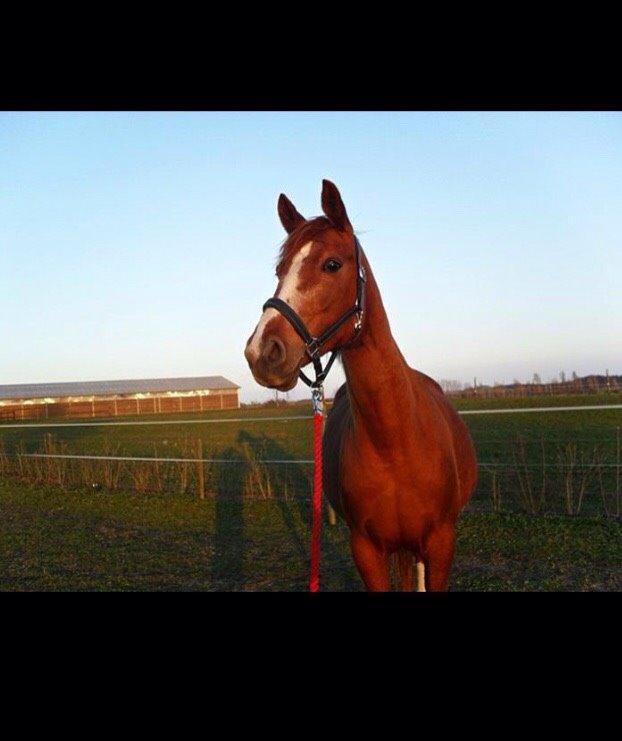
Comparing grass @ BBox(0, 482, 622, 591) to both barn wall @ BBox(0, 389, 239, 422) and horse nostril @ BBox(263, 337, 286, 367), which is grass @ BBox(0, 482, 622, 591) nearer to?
horse nostril @ BBox(263, 337, 286, 367)

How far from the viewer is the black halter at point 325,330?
2.25m

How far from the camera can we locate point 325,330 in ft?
7.95

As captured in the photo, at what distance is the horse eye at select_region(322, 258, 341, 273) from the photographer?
95.2 inches

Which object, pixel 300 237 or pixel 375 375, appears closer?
pixel 300 237

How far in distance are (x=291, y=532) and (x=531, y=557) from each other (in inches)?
121

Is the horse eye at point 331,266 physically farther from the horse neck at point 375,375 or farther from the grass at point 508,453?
the grass at point 508,453

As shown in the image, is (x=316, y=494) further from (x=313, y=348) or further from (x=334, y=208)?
(x=334, y=208)

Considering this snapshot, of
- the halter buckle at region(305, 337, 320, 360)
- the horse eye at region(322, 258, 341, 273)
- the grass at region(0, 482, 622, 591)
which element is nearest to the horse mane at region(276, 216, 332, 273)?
the horse eye at region(322, 258, 341, 273)

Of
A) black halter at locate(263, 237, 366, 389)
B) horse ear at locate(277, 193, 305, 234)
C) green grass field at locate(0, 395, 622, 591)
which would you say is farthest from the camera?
green grass field at locate(0, 395, 622, 591)

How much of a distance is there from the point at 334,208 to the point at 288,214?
12.2 inches

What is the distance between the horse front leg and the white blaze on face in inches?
53.9

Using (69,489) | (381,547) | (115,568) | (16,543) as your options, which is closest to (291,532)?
(115,568)

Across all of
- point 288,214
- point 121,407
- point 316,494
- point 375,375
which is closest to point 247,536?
point 316,494

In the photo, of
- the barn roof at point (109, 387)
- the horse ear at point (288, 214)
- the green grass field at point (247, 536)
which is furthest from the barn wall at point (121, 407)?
the horse ear at point (288, 214)
